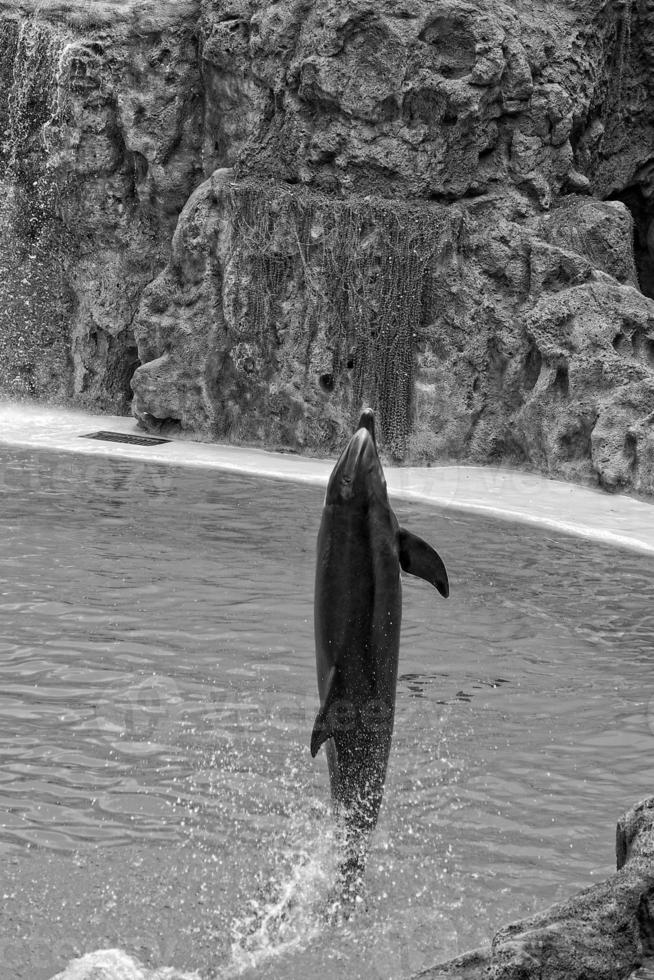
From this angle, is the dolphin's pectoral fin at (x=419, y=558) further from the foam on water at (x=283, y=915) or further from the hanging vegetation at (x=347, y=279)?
the hanging vegetation at (x=347, y=279)

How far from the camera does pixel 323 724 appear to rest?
321cm

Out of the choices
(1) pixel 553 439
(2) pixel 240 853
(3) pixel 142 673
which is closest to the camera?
(2) pixel 240 853

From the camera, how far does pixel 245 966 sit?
3326 mm

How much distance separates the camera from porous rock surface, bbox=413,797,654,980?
7.40 feet

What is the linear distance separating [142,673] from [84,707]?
1.49ft

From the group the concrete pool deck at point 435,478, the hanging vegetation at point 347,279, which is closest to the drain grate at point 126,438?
the concrete pool deck at point 435,478

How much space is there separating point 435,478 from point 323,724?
761cm

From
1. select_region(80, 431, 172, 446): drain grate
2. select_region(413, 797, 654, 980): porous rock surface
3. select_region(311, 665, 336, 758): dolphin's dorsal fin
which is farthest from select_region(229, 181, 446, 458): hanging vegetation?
select_region(413, 797, 654, 980): porous rock surface

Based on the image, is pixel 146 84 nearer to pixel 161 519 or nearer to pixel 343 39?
pixel 343 39

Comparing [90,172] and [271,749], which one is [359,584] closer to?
[271,749]

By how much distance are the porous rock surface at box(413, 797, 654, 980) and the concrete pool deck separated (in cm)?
556

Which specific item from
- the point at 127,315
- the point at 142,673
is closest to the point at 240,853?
the point at 142,673

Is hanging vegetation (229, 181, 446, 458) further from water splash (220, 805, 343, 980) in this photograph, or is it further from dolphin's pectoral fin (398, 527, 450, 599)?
dolphin's pectoral fin (398, 527, 450, 599)

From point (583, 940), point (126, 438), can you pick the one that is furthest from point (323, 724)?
point (126, 438)
